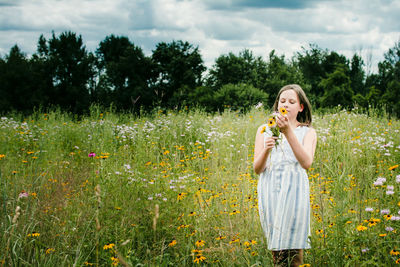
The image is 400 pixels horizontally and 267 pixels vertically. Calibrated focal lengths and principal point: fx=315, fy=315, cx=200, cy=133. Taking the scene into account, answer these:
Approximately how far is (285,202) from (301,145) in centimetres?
36

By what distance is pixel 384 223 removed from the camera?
1996 mm

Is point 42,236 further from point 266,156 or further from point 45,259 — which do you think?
point 266,156

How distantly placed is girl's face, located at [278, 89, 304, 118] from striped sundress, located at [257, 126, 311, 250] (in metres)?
0.27

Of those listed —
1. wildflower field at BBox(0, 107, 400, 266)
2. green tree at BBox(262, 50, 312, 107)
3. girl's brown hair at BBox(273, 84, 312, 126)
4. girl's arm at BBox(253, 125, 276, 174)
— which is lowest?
→ wildflower field at BBox(0, 107, 400, 266)

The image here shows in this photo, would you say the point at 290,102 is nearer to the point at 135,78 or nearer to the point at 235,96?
the point at 235,96

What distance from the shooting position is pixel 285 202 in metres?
1.90

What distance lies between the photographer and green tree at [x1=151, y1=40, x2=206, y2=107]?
970 inches

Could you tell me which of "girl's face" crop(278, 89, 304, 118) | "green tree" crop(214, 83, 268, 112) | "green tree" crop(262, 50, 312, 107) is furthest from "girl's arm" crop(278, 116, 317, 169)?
"green tree" crop(262, 50, 312, 107)

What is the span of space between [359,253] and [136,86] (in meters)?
23.6

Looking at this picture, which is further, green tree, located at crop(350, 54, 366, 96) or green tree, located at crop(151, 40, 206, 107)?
green tree, located at crop(350, 54, 366, 96)

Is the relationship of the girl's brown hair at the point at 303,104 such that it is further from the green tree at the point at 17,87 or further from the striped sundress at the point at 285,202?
the green tree at the point at 17,87

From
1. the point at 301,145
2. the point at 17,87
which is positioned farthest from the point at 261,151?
the point at 17,87

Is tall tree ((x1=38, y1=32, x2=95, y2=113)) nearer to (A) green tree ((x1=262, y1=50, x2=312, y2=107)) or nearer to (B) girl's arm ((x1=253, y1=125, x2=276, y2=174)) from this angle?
(A) green tree ((x1=262, y1=50, x2=312, y2=107))

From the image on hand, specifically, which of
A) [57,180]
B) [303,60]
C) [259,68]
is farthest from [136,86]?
[57,180]
